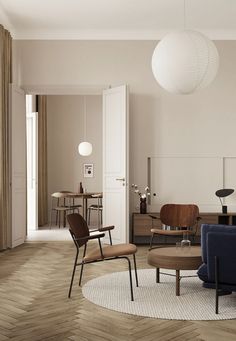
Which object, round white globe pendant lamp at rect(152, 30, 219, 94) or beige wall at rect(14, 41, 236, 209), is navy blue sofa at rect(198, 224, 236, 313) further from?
beige wall at rect(14, 41, 236, 209)

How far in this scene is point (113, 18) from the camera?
741cm

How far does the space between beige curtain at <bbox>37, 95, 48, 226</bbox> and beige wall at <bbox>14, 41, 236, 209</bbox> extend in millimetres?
2899

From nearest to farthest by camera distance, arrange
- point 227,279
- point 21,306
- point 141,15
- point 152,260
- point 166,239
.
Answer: point 227,279, point 21,306, point 152,260, point 141,15, point 166,239

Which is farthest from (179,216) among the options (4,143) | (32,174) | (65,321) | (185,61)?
(32,174)

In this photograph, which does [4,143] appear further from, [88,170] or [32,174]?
[88,170]

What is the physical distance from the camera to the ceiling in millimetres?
6824

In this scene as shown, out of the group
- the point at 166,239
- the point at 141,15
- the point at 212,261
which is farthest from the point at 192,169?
the point at 212,261

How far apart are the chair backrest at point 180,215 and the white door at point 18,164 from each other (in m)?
2.38

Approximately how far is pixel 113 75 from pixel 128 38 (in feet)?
2.19

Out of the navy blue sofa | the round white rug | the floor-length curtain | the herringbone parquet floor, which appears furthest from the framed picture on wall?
the navy blue sofa

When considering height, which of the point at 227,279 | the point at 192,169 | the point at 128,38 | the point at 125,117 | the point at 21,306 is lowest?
the point at 21,306

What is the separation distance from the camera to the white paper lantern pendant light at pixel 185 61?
466 centimetres

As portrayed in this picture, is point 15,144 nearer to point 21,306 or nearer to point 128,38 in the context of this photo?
point 128,38

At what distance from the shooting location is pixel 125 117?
24.4 ft
